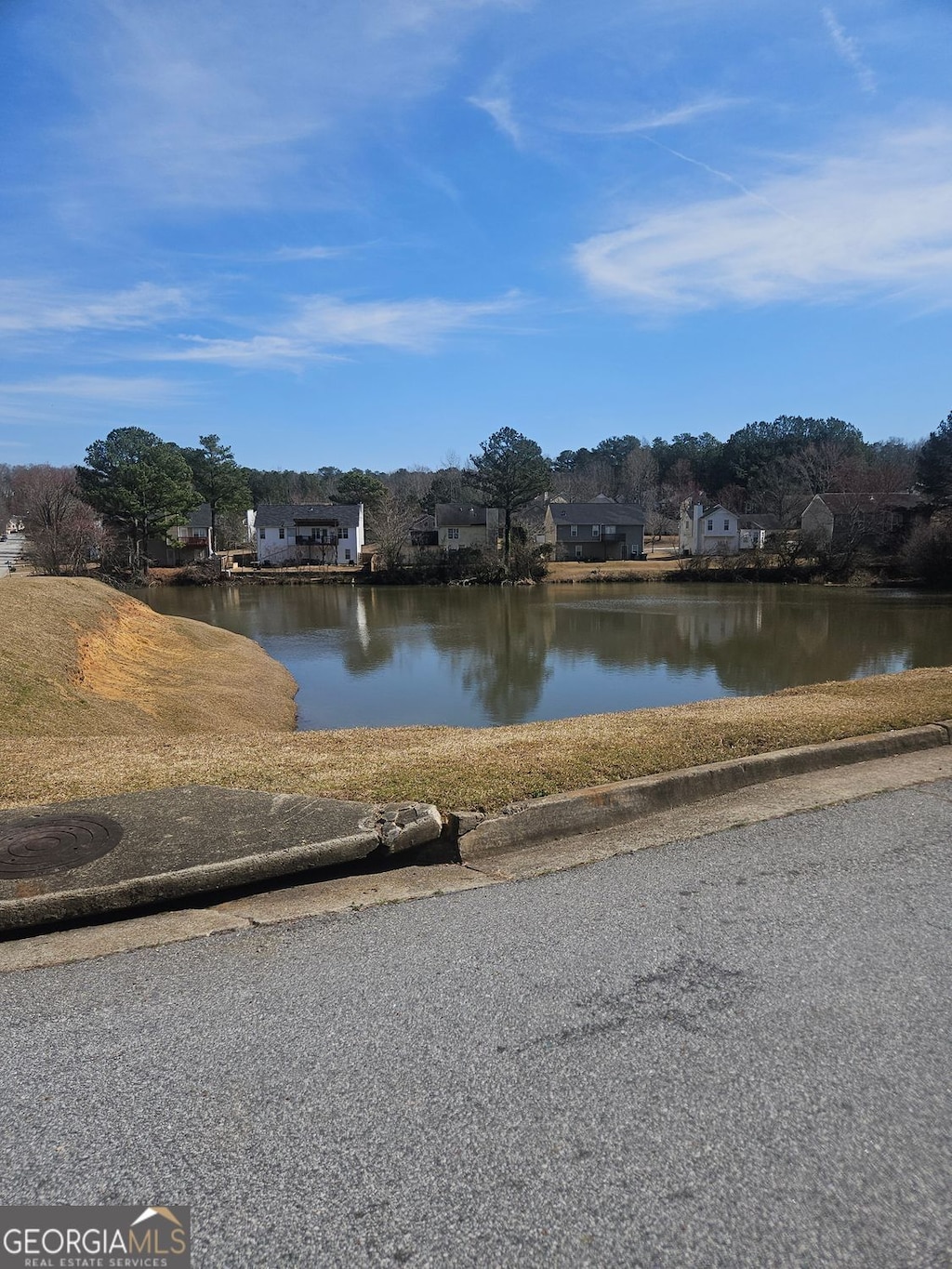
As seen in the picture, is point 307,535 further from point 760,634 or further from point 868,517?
point 760,634

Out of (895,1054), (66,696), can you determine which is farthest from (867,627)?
(895,1054)

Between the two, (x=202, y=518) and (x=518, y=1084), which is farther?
(x=202, y=518)

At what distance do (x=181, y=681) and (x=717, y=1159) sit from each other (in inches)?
765

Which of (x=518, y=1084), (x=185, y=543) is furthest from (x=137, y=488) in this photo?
(x=518, y=1084)

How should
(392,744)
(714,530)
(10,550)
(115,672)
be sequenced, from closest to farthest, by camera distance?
(392,744)
(115,672)
(10,550)
(714,530)

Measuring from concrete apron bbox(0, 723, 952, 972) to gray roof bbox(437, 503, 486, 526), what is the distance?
75128 mm

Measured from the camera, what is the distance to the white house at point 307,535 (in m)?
78.9

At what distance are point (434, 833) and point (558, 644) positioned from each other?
26.5 meters

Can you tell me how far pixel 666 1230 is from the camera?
227cm

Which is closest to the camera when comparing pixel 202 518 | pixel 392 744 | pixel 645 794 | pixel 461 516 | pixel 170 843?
pixel 170 843

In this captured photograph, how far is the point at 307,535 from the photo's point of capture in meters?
80.1

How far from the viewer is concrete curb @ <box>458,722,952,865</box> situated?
5.40 m

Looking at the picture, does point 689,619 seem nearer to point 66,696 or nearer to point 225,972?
point 66,696

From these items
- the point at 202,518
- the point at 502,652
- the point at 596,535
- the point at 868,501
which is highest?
the point at 202,518
